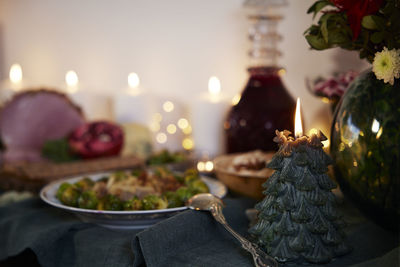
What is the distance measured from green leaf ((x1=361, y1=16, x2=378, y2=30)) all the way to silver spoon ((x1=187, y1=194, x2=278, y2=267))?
0.29 meters

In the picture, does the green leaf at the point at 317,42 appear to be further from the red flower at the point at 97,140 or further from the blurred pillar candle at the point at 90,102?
the blurred pillar candle at the point at 90,102

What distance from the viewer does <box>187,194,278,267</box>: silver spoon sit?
479mm

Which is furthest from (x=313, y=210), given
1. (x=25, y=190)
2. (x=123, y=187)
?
(x=25, y=190)

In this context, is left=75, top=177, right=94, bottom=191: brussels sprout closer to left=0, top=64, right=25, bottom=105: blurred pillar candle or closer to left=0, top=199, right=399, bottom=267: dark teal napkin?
left=0, top=199, right=399, bottom=267: dark teal napkin

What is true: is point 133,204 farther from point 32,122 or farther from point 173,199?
point 32,122

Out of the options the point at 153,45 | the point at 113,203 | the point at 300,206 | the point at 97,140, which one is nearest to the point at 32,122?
the point at 97,140

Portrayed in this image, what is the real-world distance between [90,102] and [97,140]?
18.3 inches

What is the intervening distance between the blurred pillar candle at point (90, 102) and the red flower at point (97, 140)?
41 cm

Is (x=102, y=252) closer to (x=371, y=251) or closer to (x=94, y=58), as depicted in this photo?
(x=371, y=251)

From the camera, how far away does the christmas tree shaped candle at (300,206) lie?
49 cm

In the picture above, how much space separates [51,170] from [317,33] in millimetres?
621

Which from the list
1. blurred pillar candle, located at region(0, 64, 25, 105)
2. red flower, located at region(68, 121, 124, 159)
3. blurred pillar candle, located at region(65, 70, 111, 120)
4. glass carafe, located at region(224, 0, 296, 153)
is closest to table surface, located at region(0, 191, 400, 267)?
glass carafe, located at region(224, 0, 296, 153)

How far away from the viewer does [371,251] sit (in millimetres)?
531

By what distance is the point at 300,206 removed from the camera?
1.61ft
